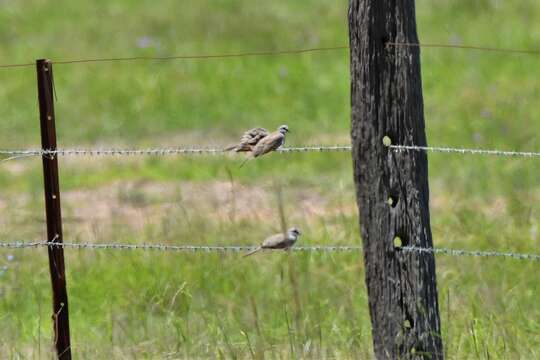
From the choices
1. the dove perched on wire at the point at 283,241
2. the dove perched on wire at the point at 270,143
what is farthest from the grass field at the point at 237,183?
the dove perched on wire at the point at 270,143

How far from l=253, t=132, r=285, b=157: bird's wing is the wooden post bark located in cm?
35

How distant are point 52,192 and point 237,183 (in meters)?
5.03

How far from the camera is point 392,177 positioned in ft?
14.7

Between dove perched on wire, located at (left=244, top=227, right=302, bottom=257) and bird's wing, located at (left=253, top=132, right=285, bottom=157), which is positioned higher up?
bird's wing, located at (left=253, top=132, right=285, bottom=157)

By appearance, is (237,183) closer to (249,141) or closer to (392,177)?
(249,141)

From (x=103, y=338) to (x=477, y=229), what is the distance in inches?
102

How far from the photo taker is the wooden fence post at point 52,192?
4957mm

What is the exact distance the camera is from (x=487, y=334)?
18.1ft

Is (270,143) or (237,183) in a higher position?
(237,183)

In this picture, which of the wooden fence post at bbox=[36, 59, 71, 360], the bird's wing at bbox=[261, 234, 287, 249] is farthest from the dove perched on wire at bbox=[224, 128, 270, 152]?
the wooden fence post at bbox=[36, 59, 71, 360]

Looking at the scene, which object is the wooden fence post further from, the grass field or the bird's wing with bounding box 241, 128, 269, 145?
the bird's wing with bounding box 241, 128, 269, 145

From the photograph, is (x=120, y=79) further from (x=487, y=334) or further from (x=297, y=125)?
(x=487, y=334)

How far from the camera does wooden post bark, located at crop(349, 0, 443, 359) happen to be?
4.46 metres

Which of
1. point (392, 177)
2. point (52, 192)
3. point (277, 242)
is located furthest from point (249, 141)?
point (52, 192)
